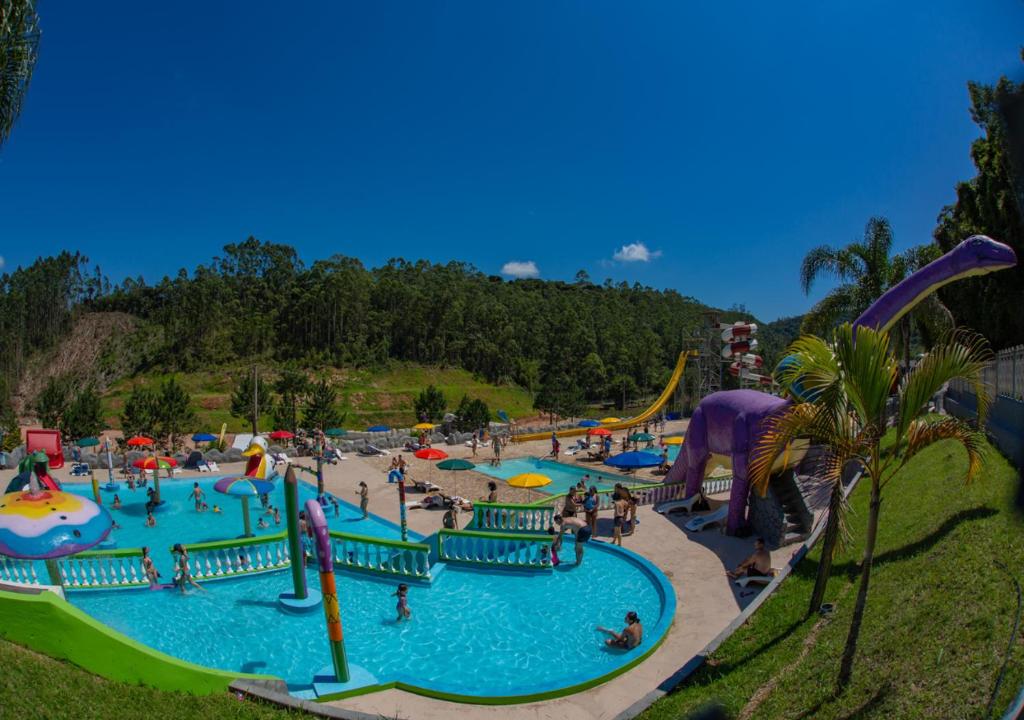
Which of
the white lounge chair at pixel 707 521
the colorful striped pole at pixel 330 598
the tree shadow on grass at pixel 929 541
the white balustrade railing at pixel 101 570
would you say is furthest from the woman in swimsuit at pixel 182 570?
the tree shadow on grass at pixel 929 541

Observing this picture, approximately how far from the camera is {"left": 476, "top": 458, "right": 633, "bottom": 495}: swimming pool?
24688 millimetres

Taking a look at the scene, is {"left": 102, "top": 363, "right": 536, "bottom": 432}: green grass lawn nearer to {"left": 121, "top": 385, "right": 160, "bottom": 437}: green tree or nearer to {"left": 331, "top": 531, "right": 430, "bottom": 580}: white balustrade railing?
{"left": 121, "top": 385, "right": 160, "bottom": 437}: green tree

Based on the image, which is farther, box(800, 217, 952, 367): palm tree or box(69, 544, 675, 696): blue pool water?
box(800, 217, 952, 367): palm tree

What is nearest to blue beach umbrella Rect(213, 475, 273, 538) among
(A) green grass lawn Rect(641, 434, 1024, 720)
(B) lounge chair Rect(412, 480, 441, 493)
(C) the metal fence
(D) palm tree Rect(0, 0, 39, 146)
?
(B) lounge chair Rect(412, 480, 441, 493)

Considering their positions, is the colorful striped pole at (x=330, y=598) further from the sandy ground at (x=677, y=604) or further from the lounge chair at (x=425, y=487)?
the lounge chair at (x=425, y=487)

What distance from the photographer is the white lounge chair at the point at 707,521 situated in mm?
14961

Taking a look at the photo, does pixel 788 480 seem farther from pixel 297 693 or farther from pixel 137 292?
pixel 137 292

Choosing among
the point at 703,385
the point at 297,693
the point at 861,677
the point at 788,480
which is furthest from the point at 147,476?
the point at 703,385

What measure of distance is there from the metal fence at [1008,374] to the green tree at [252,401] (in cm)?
3178

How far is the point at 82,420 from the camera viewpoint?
33.2 m

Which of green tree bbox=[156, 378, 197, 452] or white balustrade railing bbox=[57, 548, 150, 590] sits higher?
green tree bbox=[156, 378, 197, 452]

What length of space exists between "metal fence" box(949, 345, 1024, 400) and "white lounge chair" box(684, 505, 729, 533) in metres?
6.38

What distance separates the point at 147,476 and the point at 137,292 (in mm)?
74972

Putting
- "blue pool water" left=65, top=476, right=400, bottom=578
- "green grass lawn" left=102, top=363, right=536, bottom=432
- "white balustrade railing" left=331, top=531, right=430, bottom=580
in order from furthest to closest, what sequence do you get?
"green grass lawn" left=102, top=363, right=536, bottom=432 → "blue pool water" left=65, top=476, right=400, bottom=578 → "white balustrade railing" left=331, top=531, right=430, bottom=580
